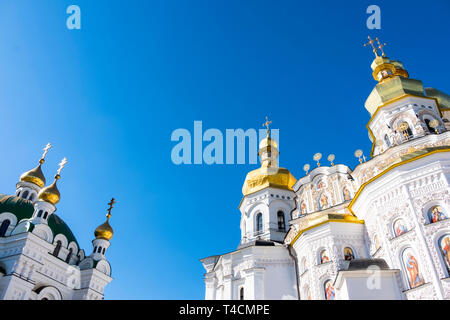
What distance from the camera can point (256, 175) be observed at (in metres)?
25.4

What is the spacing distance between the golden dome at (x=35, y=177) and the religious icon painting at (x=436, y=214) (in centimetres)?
3182

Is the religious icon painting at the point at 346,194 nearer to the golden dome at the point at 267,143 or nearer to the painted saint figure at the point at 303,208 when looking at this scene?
the painted saint figure at the point at 303,208

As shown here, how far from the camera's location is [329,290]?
572 inches

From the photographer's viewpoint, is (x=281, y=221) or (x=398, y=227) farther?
(x=281, y=221)

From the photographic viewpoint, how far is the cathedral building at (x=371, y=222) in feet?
40.1

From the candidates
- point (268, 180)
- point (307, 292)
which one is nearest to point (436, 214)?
point (307, 292)

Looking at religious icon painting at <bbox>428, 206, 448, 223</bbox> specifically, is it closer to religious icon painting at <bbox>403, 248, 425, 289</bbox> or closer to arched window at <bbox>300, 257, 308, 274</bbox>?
religious icon painting at <bbox>403, 248, 425, 289</bbox>

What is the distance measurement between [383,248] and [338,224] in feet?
7.97

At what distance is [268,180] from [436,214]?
42.7 feet

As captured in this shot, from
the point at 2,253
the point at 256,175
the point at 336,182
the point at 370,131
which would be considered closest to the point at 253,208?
the point at 256,175

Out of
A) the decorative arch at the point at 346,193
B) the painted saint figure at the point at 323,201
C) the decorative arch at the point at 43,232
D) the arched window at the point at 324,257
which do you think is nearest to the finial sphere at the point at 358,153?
the decorative arch at the point at 346,193

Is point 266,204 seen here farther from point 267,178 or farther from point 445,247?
point 445,247

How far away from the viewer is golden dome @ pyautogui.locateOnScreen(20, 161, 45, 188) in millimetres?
32250
